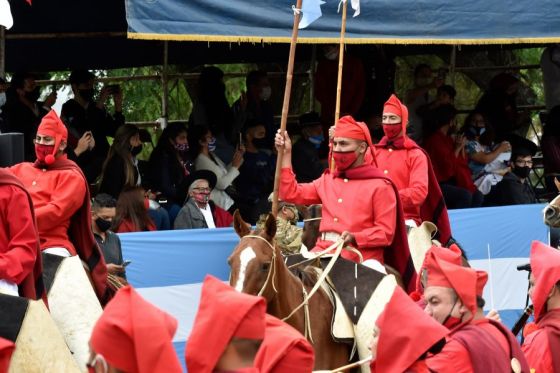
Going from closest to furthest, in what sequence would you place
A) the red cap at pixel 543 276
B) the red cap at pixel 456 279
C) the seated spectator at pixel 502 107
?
the red cap at pixel 456 279
the red cap at pixel 543 276
the seated spectator at pixel 502 107

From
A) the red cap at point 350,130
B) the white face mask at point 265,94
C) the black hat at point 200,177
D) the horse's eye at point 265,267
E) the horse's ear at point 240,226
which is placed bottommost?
the black hat at point 200,177

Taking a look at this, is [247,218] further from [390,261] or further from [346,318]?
[346,318]

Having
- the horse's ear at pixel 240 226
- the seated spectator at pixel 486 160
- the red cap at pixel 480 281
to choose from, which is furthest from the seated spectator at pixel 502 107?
the red cap at pixel 480 281

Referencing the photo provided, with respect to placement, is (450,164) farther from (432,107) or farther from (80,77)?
(80,77)

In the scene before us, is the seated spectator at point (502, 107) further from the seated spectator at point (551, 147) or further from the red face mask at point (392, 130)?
the red face mask at point (392, 130)

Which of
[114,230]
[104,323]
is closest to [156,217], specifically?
[114,230]

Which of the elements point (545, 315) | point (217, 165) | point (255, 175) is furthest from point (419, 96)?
point (545, 315)

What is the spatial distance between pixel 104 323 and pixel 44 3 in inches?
474

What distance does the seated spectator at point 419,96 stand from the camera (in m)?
17.2

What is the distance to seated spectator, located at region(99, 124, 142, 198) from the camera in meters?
14.2

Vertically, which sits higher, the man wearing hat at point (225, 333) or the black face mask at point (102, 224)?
the man wearing hat at point (225, 333)

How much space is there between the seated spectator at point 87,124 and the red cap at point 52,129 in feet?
11.4

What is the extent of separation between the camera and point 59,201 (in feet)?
36.0

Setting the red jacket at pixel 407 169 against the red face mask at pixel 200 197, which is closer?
the red jacket at pixel 407 169
